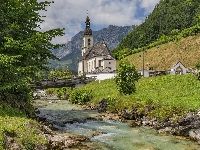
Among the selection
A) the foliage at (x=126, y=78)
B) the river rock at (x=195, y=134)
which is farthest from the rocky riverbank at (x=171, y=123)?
the foliage at (x=126, y=78)

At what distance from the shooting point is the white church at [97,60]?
7747cm

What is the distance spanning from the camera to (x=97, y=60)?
92.4 meters

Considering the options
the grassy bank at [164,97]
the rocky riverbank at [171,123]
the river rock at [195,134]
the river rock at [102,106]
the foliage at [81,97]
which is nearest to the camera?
the river rock at [195,134]

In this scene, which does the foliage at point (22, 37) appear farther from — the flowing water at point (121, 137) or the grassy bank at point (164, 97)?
the grassy bank at point (164, 97)

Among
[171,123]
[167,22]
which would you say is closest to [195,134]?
[171,123]

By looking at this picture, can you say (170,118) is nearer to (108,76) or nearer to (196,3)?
(108,76)

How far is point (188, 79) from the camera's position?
153 ft

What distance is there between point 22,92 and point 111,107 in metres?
16.1

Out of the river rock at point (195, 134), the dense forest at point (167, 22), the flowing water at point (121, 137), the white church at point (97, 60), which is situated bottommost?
the flowing water at point (121, 137)

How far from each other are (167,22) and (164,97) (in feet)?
452

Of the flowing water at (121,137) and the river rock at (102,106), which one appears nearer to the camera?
the flowing water at (121,137)

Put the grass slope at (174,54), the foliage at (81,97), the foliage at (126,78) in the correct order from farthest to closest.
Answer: the grass slope at (174,54)
the foliage at (81,97)
the foliage at (126,78)

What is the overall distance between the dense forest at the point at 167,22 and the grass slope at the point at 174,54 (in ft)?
127

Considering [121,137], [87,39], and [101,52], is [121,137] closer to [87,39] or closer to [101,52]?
[101,52]
